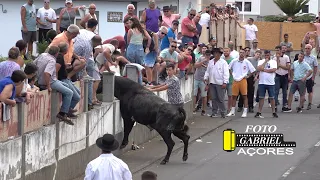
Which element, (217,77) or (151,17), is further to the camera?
(217,77)

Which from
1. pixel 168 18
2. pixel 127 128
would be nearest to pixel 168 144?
pixel 127 128

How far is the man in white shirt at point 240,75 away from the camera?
27.0 metres

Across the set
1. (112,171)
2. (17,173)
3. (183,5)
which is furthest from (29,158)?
(183,5)

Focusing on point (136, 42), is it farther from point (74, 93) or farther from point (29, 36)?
point (74, 93)

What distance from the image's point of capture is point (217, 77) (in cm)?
2642

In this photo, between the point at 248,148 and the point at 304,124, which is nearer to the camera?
the point at 248,148

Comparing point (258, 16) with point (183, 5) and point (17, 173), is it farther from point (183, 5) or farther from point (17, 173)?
point (17, 173)

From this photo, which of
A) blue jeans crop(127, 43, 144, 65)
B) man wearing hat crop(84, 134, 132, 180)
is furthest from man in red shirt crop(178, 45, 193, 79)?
man wearing hat crop(84, 134, 132, 180)

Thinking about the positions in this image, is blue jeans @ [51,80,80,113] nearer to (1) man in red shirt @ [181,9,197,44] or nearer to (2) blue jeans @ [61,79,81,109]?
(2) blue jeans @ [61,79,81,109]

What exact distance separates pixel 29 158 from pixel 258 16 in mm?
48154

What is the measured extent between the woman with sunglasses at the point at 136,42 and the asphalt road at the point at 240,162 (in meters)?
2.21

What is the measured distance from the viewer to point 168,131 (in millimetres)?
19719

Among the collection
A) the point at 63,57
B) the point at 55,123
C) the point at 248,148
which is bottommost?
the point at 248,148

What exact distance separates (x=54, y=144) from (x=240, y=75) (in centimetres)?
1139
